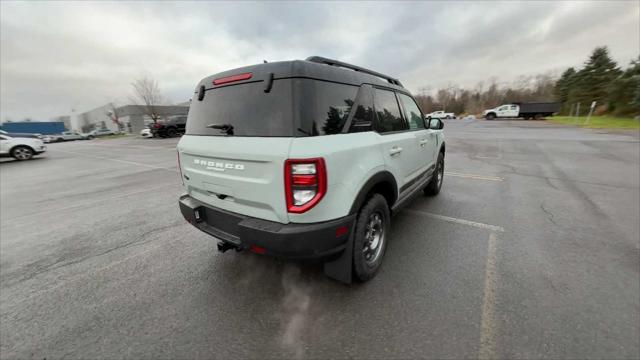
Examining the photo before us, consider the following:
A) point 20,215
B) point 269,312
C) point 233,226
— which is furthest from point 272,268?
point 20,215

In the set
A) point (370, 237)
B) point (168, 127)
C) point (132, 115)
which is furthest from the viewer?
point (132, 115)

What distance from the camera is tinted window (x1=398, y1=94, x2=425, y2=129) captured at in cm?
354

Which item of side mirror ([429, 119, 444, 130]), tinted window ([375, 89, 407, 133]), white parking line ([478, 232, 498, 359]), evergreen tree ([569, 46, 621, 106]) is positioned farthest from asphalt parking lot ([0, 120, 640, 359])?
evergreen tree ([569, 46, 621, 106])

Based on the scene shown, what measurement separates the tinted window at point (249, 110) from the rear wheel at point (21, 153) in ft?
60.6

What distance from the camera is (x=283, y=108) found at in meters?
2.00

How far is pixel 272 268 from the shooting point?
2855 mm

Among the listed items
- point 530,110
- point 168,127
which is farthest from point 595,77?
point 168,127

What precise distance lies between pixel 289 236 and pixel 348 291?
98cm

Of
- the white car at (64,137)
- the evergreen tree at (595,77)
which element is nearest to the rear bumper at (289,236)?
the evergreen tree at (595,77)

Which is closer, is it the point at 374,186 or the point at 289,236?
the point at 289,236

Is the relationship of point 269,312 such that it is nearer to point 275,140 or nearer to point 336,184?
point 336,184

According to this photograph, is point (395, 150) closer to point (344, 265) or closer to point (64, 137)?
point (344, 265)

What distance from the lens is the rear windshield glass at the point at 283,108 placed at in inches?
77.2

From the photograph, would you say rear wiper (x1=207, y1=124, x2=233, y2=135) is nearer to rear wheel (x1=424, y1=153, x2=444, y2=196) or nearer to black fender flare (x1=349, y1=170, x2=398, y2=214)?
black fender flare (x1=349, y1=170, x2=398, y2=214)
